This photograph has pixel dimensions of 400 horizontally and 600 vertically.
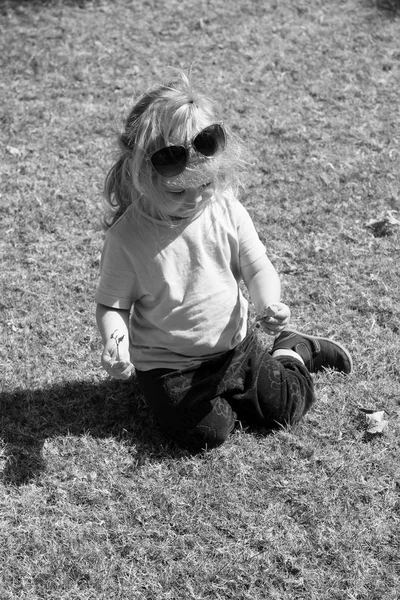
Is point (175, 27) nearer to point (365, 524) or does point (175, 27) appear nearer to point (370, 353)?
point (370, 353)

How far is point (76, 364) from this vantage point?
3.65 metres

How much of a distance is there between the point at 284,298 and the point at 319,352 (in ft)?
1.98

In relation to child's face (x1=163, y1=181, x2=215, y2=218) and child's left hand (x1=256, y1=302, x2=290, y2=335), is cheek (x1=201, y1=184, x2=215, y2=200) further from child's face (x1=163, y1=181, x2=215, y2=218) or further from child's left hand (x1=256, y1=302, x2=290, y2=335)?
child's left hand (x1=256, y1=302, x2=290, y2=335)

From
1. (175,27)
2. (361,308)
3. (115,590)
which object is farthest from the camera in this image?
(175,27)

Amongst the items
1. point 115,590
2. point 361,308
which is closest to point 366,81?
point 361,308

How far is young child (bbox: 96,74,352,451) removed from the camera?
109 inches

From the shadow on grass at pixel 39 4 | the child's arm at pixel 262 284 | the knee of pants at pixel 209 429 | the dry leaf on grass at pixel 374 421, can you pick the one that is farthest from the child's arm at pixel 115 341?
the shadow on grass at pixel 39 4

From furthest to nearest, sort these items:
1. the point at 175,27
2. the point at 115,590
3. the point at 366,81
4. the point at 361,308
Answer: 1. the point at 175,27
2. the point at 366,81
3. the point at 361,308
4. the point at 115,590

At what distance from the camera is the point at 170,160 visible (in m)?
2.71

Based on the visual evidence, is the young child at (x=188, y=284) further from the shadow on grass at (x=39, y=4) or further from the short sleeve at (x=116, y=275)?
the shadow on grass at (x=39, y=4)

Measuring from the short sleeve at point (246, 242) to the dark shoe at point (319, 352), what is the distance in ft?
1.80

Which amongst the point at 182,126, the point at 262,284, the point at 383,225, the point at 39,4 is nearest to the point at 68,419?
the point at 262,284

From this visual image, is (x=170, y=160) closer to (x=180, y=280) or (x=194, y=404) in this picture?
(x=180, y=280)

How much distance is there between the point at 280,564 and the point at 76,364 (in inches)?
55.4
